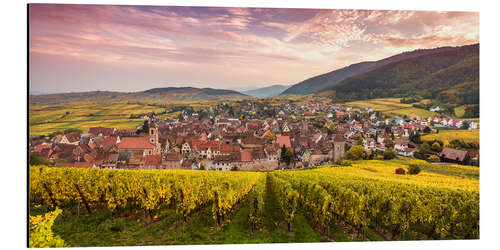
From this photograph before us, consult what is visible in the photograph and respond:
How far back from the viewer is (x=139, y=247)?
624 centimetres

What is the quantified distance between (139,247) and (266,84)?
8233mm

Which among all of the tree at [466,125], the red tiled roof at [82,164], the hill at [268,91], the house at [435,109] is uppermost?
the hill at [268,91]

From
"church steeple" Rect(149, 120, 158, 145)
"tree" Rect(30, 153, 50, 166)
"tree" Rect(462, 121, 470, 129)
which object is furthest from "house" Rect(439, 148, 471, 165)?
"tree" Rect(30, 153, 50, 166)

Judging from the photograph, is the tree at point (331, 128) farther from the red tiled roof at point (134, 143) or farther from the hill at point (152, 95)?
the red tiled roof at point (134, 143)

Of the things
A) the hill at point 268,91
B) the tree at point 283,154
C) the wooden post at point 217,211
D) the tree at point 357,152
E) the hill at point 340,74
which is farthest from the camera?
the tree at point 283,154

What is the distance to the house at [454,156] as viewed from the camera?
8773 millimetres

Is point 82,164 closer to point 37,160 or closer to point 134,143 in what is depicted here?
point 37,160

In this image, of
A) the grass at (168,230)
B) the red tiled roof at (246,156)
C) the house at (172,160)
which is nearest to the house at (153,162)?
the house at (172,160)

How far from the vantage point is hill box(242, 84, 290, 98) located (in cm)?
1143

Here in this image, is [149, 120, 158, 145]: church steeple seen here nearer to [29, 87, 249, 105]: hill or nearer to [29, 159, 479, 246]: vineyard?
[29, 87, 249, 105]: hill

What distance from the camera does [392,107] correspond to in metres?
12.0

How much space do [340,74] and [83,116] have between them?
1226cm

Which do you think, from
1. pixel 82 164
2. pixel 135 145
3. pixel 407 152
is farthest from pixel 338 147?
pixel 82 164
